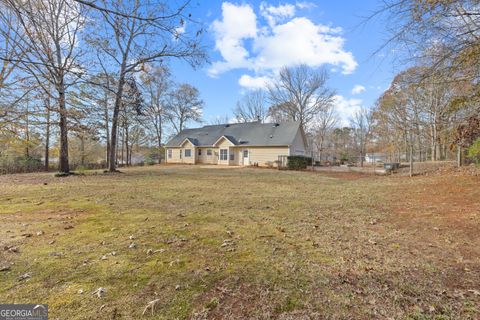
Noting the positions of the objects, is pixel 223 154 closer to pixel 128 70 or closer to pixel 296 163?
pixel 296 163

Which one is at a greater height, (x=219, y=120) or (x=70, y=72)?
(x=219, y=120)

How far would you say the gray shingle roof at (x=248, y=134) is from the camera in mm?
23453

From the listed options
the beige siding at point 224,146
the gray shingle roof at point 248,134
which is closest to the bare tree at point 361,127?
the gray shingle roof at point 248,134

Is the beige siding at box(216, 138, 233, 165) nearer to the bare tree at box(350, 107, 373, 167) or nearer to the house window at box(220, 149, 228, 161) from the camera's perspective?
the house window at box(220, 149, 228, 161)

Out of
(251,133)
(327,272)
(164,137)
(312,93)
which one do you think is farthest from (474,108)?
(164,137)

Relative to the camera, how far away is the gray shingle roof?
2345 centimetres

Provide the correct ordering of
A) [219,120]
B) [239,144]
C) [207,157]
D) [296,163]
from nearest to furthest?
[296,163]
[239,144]
[207,157]
[219,120]

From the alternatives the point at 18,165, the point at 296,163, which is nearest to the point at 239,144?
the point at 296,163

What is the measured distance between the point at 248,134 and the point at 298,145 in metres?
5.69

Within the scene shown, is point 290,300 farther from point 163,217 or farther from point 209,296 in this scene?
point 163,217

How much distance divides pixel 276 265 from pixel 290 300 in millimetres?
618

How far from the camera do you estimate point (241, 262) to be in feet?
8.86

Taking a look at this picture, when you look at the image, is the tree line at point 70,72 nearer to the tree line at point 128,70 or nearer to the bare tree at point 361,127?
the tree line at point 128,70

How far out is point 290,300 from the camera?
202 cm
